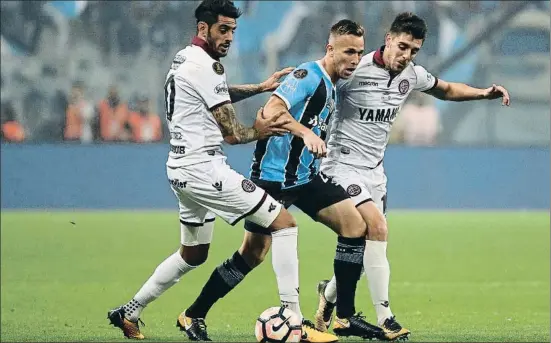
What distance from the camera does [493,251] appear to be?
15.0 metres

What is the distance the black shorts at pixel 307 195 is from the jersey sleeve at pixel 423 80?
3.88 feet

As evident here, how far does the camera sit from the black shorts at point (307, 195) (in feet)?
24.8

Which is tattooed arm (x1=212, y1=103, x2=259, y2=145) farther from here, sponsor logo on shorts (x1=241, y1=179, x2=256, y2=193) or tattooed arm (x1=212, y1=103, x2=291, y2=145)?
sponsor logo on shorts (x1=241, y1=179, x2=256, y2=193)

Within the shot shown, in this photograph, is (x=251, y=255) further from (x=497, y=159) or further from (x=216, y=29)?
(x=497, y=159)

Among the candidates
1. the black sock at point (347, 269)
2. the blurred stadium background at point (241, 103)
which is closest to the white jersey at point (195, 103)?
the black sock at point (347, 269)

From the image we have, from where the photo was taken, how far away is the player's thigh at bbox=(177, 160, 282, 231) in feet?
23.3

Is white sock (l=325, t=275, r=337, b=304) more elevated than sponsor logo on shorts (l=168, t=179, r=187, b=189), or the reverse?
sponsor logo on shorts (l=168, t=179, r=187, b=189)

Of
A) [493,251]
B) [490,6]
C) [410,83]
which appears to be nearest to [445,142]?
[490,6]

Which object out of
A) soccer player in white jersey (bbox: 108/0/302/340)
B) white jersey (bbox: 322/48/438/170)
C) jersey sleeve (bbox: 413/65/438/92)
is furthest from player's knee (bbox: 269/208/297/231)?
jersey sleeve (bbox: 413/65/438/92)

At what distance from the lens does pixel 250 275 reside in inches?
503

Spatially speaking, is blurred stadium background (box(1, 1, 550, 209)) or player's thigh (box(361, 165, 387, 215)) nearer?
player's thigh (box(361, 165, 387, 215))

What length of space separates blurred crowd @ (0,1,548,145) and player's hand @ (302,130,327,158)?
1410cm

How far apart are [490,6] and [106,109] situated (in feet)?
24.7

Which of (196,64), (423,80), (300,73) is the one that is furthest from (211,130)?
(423,80)
